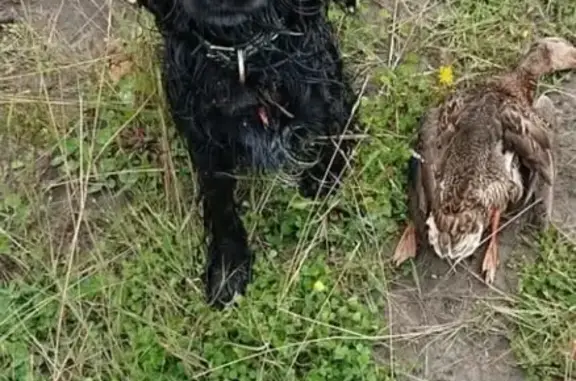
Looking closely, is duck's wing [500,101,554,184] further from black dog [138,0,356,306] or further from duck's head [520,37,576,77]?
black dog [138,0,356,306]

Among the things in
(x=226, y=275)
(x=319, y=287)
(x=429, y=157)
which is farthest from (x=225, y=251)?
(x=429, y=157)

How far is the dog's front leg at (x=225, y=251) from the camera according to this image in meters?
3.29

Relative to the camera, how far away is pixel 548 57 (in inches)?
138

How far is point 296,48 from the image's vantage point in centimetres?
282

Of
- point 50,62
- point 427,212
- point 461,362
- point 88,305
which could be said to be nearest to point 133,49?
point 50,62

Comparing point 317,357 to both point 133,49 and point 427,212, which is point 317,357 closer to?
point 427,212

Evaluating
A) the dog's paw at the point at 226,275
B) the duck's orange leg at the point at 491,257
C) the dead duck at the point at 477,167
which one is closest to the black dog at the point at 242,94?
the dog's paw at the point at 226,275

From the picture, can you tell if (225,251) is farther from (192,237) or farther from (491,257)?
(491,257)

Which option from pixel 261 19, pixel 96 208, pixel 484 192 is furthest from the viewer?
pixel 96 208

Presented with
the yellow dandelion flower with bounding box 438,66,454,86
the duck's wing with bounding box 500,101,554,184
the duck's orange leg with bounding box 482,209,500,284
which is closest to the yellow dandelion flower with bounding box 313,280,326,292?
the duck's orange leg with bounding box 482,209,500,284

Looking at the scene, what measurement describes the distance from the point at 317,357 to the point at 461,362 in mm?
405

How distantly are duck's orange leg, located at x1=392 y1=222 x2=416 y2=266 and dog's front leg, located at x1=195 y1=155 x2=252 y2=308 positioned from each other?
16.8 inches

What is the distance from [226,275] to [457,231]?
0.67 m

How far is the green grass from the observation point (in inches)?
129
